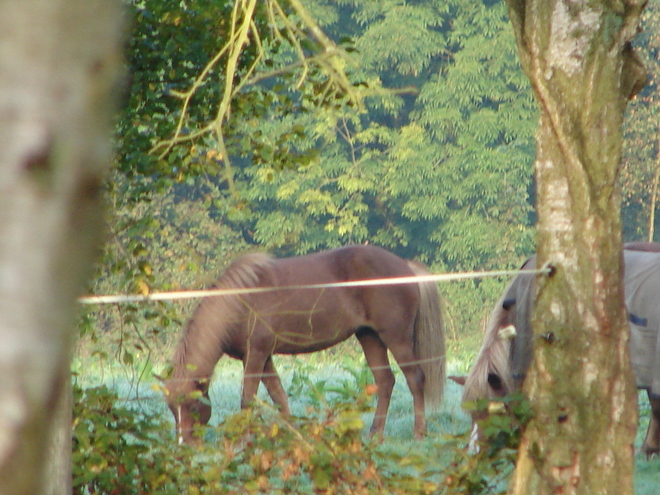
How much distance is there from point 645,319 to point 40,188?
4.84 meters

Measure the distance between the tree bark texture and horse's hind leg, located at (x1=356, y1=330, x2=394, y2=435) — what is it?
4.52m

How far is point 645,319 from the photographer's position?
198 inches

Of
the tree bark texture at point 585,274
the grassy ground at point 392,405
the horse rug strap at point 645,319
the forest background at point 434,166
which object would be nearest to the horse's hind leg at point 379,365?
the grassy ground at point 392,405

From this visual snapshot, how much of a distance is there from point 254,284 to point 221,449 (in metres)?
3.83

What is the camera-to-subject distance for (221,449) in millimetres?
2764

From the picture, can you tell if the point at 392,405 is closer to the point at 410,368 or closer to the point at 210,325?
the point at 410,368

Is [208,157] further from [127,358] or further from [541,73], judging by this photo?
[541,73]

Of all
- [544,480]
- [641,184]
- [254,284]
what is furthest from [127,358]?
[641,184]

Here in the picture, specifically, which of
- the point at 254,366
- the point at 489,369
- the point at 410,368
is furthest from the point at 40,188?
the point at 410,368

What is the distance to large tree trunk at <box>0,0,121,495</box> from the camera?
2.02 feet

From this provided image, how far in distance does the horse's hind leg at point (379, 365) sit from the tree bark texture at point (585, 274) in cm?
452

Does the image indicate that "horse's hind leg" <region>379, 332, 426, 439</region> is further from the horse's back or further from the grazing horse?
the grazing horse

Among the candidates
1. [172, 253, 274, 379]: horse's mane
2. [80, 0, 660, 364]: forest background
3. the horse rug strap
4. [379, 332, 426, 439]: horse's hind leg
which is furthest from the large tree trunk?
[80, 0, 660, 364]: forest background

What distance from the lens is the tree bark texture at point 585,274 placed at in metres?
2.38
